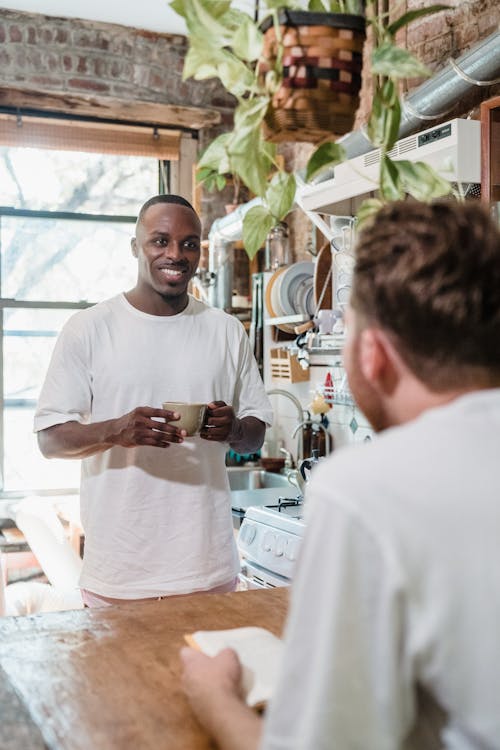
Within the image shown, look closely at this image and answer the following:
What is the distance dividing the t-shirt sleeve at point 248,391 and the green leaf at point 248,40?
3.71 ft

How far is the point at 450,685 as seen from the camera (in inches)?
24.9

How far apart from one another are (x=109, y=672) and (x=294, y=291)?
3107 mm

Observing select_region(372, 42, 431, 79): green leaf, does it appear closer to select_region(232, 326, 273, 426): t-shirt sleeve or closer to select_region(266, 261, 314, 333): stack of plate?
select_region(232, 326, 273, 426): t-shirt sleeve

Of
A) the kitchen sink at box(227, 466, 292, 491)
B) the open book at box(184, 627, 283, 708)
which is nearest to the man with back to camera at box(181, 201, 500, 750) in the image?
the open book at box(184, 627, 283, 708)

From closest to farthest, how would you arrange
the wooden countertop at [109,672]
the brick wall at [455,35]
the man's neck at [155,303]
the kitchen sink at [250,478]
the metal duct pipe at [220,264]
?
1. the wooden countertop at [109,672]
2. the man's neck at [155,303]
3. the brick wall at [455,35]
4. the kitchen sink at [250,478]
5. the metal duct pipe at [220,264]

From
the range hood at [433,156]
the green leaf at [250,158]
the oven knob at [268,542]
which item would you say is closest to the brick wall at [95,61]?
the range hood at [433,156]

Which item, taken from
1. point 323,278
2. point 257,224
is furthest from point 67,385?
point 323,278

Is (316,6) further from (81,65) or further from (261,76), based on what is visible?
(81,65)

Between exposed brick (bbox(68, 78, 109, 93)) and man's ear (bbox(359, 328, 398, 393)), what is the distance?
401cm

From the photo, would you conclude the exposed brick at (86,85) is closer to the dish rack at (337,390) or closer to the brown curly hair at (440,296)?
the dish rack at (337,390)

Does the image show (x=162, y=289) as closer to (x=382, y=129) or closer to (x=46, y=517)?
(x=382, y=129)

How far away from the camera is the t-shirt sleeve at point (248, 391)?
2.13 m

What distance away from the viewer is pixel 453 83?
2496 mm

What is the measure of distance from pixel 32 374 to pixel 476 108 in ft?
9.53
